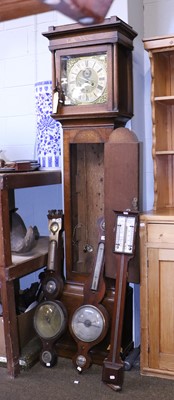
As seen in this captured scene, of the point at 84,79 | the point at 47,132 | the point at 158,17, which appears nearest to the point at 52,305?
the point at 47,132

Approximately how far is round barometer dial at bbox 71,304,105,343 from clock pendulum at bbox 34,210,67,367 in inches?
4.0

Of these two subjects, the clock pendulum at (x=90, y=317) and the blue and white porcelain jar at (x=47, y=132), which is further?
the blue and white porcelain jar at (x=47, y=132)

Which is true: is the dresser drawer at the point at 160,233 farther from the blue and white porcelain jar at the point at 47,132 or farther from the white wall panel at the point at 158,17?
the white wall panel at the point at 158,17

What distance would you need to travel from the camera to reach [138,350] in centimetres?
277

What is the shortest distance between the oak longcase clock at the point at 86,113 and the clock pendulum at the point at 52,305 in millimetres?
58

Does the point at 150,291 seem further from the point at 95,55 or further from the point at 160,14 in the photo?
the point at 160,14

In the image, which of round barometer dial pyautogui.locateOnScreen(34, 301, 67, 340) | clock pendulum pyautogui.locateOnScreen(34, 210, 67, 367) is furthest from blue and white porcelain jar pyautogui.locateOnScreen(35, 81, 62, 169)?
round barometer dial pyautogui.locateOnScreen(34, 301, 67, 340)

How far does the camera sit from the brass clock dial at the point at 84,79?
8.49ft

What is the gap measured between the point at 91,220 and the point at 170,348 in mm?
871

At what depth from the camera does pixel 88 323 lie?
8.43ft

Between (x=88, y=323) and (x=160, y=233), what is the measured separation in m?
0.64

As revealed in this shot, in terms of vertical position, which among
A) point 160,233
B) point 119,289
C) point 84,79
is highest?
point 84,79

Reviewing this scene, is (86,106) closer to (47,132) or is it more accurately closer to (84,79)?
(84,79)

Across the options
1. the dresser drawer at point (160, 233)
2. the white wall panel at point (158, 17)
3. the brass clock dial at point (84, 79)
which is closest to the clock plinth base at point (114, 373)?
the dresser drawer at point (160, 233)
